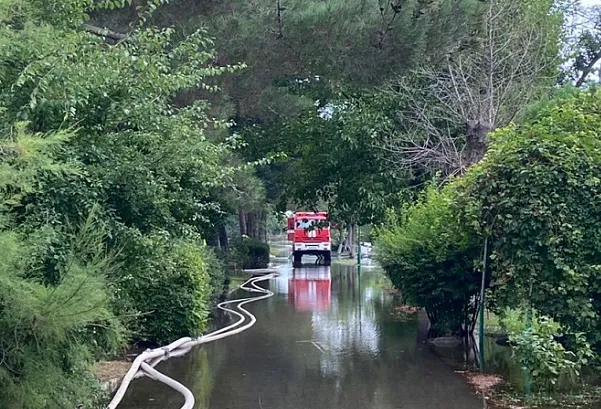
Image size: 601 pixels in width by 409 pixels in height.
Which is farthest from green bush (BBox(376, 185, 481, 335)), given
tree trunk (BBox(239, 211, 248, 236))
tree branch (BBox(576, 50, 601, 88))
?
tree trunk (BBox(239, 211, 248, 236))

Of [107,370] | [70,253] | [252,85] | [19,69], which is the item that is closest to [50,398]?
[70,253]

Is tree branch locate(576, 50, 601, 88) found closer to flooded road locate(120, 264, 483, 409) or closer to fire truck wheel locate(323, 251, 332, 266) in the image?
flooded road locate(120, 264, 483, 409)

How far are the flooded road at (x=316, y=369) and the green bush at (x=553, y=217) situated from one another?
1.65 m

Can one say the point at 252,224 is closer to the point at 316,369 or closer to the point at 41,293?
the point at 316,369

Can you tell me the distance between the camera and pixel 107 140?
7.36 meters

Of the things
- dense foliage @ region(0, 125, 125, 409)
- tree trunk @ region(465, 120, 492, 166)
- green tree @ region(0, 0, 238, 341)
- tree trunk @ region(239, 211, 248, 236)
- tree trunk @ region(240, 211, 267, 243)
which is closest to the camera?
dense foliage @ region(0, 125, 125, 409)

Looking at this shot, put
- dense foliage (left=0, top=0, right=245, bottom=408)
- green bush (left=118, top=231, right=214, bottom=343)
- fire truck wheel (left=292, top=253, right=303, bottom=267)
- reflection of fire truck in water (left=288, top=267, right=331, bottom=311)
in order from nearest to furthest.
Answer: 1. dense foliage (left=0, top=0, right=245, bottom=408)
2. green bush (left=118, top=231, right=214, bottom=343)
3. reflection of fire truck in water (left=288, top=267, right=331, bottom=311)
4. fire truck wheel (left=292, top=253, right=303, bottom=267)

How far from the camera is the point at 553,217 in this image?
32.5 feet

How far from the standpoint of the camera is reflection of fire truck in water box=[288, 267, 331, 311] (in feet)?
71.2

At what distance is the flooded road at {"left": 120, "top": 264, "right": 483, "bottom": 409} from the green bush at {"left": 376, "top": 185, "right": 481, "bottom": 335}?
85cm

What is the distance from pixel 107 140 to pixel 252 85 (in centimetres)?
603

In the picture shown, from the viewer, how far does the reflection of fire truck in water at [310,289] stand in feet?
71.2

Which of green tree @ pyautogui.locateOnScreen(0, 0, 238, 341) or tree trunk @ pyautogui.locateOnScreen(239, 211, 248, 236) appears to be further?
tree trunk @ pyautogui.locateOnScreen(239, 211, 248, 236)

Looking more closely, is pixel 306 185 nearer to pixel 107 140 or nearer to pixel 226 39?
pixel 226 39
